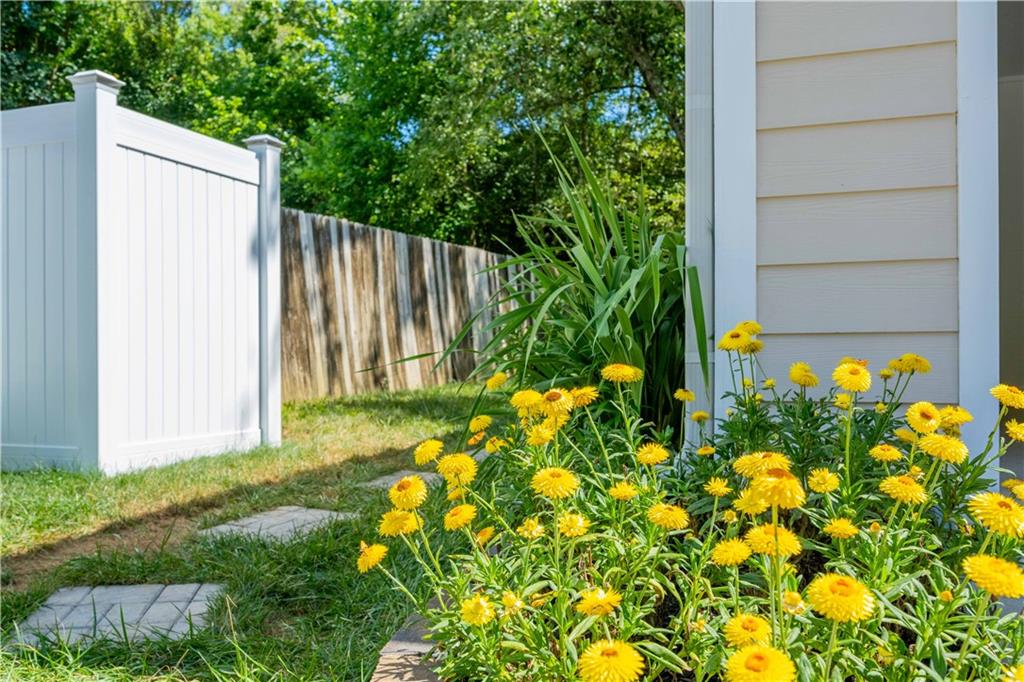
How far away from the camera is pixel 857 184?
1896 millimetres

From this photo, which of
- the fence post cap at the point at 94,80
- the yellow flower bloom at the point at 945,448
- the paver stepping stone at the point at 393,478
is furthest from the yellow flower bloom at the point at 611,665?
the fence post cap at the point at 94,80

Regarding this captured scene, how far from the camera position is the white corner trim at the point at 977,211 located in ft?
5.84

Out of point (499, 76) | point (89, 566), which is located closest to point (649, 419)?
point (89, 566)

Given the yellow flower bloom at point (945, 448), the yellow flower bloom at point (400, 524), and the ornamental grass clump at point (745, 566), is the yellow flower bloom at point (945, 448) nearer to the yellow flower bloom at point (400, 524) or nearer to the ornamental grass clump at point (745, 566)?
the ornamental grass clump at point (745, 566)

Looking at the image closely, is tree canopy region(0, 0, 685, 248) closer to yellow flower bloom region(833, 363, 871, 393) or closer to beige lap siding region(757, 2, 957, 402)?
beige lap siding region(757, 2, 957, 402)

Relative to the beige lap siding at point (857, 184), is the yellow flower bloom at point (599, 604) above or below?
below

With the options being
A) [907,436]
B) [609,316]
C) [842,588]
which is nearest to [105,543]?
[609,316]

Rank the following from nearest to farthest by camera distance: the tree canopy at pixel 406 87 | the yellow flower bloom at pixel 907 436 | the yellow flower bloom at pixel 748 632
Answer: the yellow flower bloom at pixel 748 632, the yellow flower bloom at pixel 907 436, the tree canopy at pixel 406 87

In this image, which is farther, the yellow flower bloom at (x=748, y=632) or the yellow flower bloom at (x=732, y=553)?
the yellow flower bloom at (x=732, y=553)

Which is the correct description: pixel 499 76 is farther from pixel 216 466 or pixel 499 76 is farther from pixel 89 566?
pixel 89 566

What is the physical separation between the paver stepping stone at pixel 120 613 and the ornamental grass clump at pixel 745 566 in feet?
2.48

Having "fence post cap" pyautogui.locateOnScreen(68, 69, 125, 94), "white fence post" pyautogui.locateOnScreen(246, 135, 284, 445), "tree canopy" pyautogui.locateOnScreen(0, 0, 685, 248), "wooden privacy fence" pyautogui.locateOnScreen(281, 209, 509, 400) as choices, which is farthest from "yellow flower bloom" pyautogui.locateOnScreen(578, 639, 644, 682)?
"tree canopy" pyautogui.locateOnScreen(0, 0, 685, 248)

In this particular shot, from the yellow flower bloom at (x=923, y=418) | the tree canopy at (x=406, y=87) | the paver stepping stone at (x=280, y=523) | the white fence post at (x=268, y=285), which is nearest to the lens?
the yellow flower bloom at (x=923, y=418)

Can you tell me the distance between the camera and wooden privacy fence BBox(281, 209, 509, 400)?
5750mm
